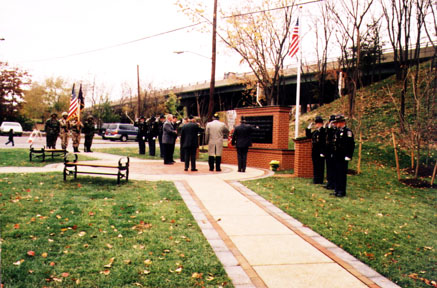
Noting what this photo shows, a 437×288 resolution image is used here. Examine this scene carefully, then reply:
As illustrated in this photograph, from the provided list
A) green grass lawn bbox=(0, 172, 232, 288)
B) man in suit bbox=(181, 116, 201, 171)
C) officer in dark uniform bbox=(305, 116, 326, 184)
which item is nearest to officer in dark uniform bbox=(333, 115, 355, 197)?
officer in dark uniform bbox=(305, 116, 326, 184)

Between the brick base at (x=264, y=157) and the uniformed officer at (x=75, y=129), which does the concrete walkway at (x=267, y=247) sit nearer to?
the brick base at (x=264, y=157)

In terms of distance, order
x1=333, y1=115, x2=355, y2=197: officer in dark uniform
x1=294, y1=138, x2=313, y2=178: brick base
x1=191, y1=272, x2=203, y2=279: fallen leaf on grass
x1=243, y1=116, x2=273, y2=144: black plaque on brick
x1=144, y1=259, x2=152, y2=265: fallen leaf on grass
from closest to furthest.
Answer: x1=191, y1=272, x2=203, y2=279: fallen leaf on grass, x1=144, y1=259, x2=152, y2=265: fallen leaf on grass, x1=333, y1=115, x2=355, y2=197: officer in dark uniform, x1=294, y1=138, x2=313, y2=178: brick base, x1=243, y1=116, x2=273, y2=144: black plaque on brick

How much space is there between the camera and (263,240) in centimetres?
550

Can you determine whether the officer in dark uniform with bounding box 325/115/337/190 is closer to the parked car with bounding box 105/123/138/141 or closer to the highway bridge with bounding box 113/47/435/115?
the highway bridge with bounding box 113/47/435/115

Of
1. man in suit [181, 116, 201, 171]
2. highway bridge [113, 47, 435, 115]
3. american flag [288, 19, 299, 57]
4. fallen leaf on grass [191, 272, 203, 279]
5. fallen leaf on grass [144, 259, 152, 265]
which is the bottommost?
fallen leaf on grass [191, 272, 203, 279]

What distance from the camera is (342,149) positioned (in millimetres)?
8812

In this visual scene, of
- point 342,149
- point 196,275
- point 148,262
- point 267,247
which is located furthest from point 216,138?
point 196,275

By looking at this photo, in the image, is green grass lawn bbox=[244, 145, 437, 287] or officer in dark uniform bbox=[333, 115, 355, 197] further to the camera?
officer in dark uniform bbox=[333, 115, 355, 197]

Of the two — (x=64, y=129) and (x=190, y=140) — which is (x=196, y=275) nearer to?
(x=190, y=140)

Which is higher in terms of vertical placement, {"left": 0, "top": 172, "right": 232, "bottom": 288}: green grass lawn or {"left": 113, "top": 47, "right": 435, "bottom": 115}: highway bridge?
{"left": 113, "top": 47, "right": 435, "bottom": 115}: highway bridge

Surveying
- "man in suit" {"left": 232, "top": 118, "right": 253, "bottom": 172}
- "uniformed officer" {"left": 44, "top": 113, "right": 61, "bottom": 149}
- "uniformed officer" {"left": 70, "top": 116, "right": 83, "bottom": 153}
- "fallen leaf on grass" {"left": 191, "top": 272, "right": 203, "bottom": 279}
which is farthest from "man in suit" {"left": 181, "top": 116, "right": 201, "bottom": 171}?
"fallen leaf on grass" {"left": 191, "top": 272, "right": 203, "bottom": 279}

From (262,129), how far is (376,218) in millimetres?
8590

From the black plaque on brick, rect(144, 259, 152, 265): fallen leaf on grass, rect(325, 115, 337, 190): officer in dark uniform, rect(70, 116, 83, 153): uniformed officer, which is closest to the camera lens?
rect(144, 259, 152, 265): fallen leaf on grass

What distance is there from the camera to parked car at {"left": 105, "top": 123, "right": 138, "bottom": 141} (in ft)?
129
